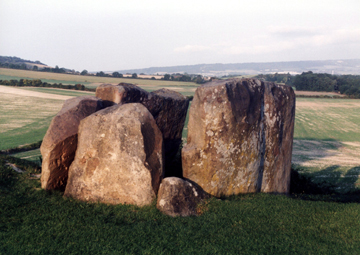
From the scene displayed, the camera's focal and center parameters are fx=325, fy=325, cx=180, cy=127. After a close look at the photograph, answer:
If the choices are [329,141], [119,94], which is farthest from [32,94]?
[119,94]

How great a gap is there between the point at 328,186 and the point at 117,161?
413 inches

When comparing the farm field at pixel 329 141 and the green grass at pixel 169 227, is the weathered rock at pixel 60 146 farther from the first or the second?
the farm field at pixel 329 141

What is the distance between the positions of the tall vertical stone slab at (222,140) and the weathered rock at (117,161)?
1.46 meters

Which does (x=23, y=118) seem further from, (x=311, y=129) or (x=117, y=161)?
(x=311, y=129)

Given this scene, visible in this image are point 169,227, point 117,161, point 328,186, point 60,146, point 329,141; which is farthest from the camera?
point 329,141

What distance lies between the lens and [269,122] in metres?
11.5

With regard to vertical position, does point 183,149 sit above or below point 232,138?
below

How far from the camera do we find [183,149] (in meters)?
10.4

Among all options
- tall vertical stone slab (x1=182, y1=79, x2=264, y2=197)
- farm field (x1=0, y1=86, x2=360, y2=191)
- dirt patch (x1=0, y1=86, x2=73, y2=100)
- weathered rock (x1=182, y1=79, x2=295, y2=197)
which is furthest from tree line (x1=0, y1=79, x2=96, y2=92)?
tall vertical stone slab (x1=182, y1=79, x2=264, y2=197)

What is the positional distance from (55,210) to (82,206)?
0.71 m

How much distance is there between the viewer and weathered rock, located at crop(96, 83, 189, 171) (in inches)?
488

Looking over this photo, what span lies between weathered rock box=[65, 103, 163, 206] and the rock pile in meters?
0.03

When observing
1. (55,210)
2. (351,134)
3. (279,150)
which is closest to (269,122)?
(279,150)

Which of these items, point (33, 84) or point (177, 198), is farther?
point (33, 84)
